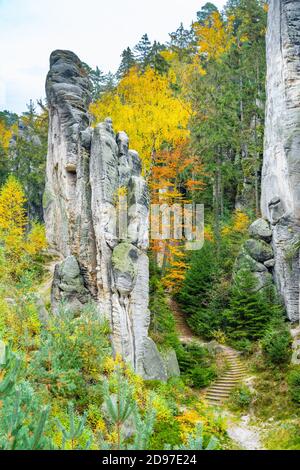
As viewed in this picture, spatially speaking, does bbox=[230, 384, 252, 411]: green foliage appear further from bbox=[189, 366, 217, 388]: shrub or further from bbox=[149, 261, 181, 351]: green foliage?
bbox=[149, 261, 181, 351]: green foliage

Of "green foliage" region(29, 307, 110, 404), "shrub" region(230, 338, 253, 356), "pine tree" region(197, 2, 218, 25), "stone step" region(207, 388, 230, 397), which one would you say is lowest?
"stone step" region(207, 388, 230, 397)

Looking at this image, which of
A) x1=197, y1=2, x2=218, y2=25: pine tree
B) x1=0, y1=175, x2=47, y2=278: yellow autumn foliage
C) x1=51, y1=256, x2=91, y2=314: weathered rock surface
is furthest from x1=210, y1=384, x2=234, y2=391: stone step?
x1=197, y1=2, x2=218, y2=25: pine tree

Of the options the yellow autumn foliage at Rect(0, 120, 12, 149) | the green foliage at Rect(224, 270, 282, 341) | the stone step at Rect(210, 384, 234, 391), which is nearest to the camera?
the stone step at Rect(210, 384, 234, 391)

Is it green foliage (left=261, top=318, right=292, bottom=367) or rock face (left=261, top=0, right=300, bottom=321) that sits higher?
rock face (left=261, top=0, right=300, bottom=321)

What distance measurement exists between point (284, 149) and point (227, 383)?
11.5m

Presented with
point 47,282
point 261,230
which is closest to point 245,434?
point 261,230

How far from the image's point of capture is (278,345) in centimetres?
1719

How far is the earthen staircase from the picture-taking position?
1688cm

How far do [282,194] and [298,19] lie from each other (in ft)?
29.1

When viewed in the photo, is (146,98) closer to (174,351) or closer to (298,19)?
(298,19)

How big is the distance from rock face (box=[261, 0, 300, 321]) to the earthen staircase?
130 inches

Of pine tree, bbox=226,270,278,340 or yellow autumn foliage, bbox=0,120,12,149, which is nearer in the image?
pine tree, bbox=226,270,278,340

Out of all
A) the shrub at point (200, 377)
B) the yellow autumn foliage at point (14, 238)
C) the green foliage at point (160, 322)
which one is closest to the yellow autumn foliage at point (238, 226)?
the green foliage at point (160, 322)

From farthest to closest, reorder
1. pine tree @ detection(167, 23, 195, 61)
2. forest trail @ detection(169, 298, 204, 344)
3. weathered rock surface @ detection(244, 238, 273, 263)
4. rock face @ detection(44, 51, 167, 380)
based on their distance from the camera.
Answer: pine tree @ detection(167, 23, 195, 61), weathered rock surface @ detection(244, 238, 273, 263), forest trail @ detection(169, 298, 204, 344), rock face @ detection(44, 51, 167, 380)
